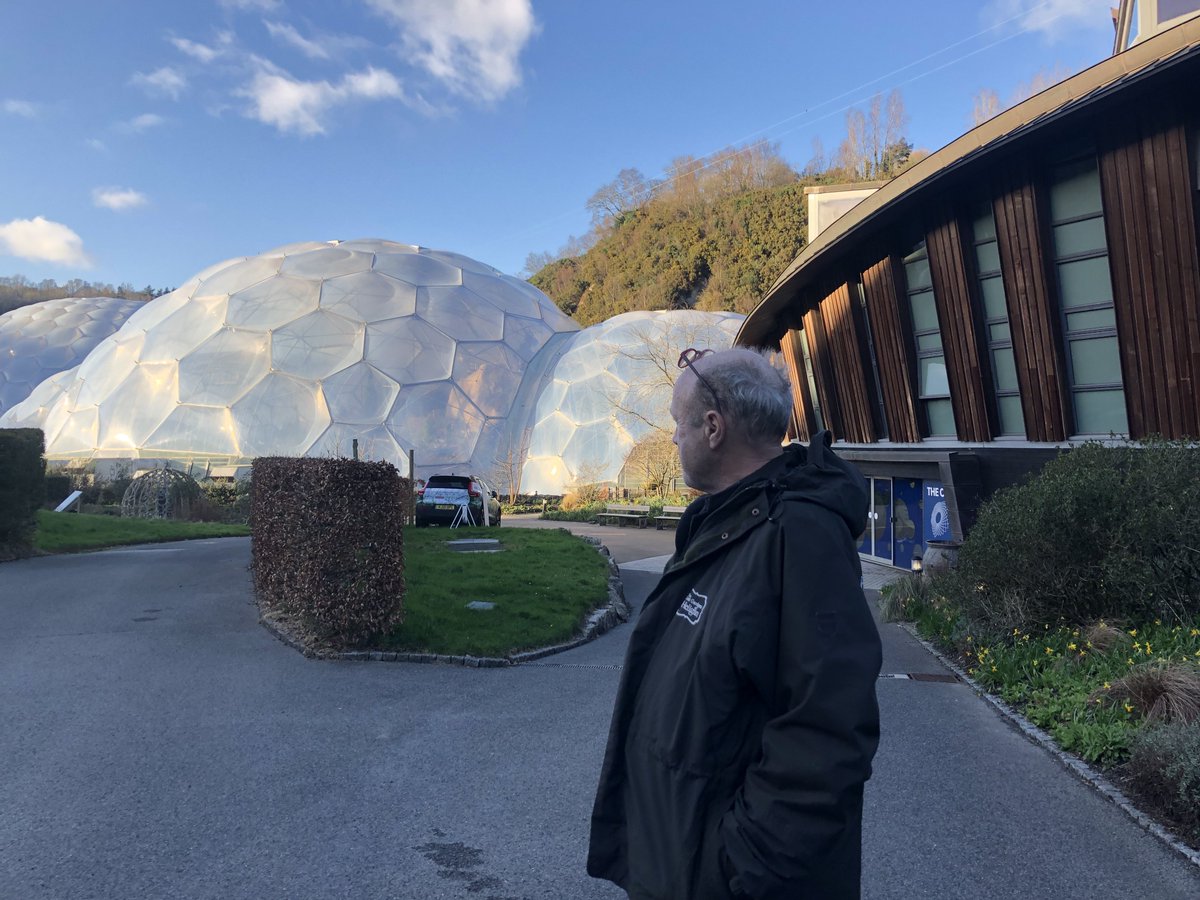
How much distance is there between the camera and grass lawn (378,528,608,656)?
8.17m

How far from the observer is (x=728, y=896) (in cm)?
168

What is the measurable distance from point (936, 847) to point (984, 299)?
35.7 feet

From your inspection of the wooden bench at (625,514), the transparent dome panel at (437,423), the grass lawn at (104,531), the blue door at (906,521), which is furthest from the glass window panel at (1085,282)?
the transparent dome panel at (437,423)

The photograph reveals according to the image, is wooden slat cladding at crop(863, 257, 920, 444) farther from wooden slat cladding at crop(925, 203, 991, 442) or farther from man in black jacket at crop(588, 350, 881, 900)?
man in black jacket at crop(588, 350, 881, 900)

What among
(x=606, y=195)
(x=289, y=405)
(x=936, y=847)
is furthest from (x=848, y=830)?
(x=606, y=195)

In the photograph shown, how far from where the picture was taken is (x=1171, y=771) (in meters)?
4.18

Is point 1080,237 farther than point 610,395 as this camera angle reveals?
No

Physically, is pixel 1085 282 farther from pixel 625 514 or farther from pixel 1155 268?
pixel 625 514

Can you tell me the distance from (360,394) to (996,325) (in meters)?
29.0

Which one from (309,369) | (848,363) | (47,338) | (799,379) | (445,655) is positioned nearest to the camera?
(445,655)

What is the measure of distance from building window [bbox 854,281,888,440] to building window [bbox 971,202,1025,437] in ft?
9.11

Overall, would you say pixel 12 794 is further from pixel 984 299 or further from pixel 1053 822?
pixel 984 299

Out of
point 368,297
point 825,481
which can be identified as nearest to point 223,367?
point 368,297

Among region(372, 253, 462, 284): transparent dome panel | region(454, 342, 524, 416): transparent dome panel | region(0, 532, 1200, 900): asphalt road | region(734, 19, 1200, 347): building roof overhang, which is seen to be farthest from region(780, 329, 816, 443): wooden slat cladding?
region(372, 253, 462, 284): transparent dome panel
